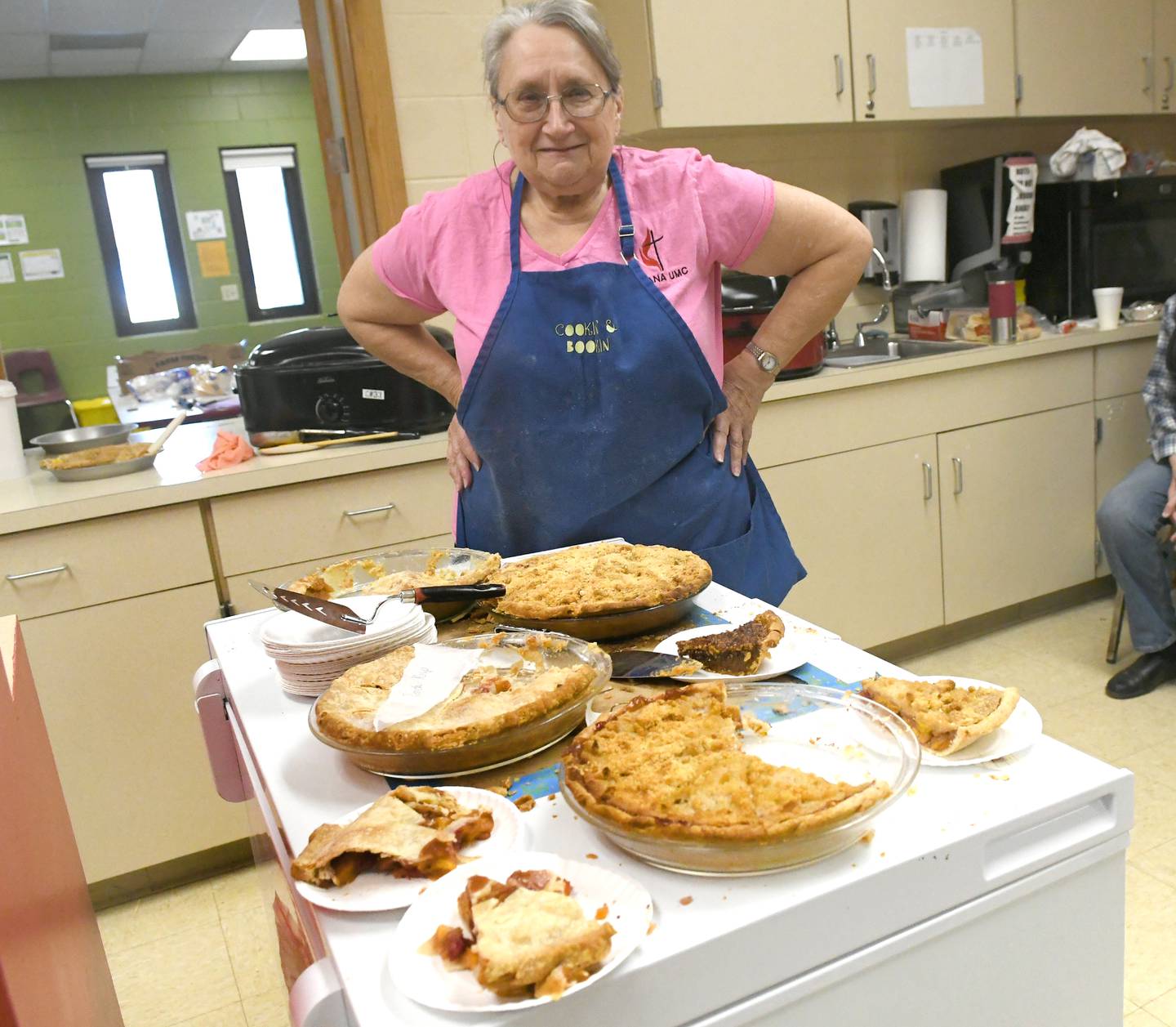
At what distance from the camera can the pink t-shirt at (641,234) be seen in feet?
4.94

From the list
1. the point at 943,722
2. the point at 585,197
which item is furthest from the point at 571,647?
the point at 585,197

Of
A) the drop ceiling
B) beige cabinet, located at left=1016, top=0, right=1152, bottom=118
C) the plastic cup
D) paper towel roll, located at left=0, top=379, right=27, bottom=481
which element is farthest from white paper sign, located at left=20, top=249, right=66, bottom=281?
the plastic cup

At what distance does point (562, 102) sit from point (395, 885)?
1089 mm

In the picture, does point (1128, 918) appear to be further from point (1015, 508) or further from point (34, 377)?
point (34, 377)

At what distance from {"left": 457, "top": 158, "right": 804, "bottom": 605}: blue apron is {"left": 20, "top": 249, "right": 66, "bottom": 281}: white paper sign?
618 centimetres

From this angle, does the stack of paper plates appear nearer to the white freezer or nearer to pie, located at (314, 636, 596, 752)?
pie, located at (314, 636, 596, 752)

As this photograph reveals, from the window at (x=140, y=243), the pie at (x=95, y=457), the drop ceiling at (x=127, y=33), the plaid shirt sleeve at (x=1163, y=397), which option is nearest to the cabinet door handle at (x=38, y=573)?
the pie at (x=95, y=457)

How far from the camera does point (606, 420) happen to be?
1.50 metres

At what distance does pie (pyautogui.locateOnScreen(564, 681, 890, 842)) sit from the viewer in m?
0.70

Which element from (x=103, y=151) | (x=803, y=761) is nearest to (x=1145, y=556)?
(x=803, y=761)

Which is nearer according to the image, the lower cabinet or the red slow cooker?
the lower cabinet

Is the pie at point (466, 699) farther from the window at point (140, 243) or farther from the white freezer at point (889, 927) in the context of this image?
the window at point (140, 243)

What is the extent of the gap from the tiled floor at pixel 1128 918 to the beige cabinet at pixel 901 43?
170 centimetres

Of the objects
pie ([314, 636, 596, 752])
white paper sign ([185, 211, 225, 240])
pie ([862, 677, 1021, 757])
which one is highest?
white paper sign ([185, 211, 225, 240])
